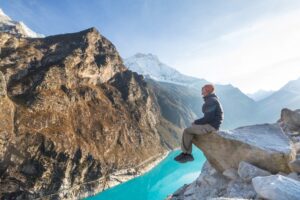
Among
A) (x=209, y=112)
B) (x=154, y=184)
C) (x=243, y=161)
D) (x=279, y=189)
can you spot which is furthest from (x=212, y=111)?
(x=154, y=184)

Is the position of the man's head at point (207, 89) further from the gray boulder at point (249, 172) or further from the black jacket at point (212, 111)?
the gray boulder at point (249, 172)

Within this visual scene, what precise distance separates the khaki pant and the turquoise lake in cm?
5748

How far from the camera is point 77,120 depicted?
106 m

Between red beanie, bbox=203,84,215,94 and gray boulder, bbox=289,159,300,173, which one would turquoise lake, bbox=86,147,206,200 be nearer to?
red beanie, bbox=203,84,215,94

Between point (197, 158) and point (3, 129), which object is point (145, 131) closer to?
point (197, 158)

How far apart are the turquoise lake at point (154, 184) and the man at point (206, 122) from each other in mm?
57481

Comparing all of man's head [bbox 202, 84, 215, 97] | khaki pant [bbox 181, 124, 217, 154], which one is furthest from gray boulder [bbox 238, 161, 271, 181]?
man's head [bbox 202, 84, 215, 97]

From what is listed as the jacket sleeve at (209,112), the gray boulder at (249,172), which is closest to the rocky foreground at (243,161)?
the gray boulder at (249,172)

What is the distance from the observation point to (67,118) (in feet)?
333

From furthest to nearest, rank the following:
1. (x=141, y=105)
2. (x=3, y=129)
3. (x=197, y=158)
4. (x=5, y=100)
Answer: (x=141, y=105) → (x=197, y=158) → (x=5, y=100) → (x=3, y=129)

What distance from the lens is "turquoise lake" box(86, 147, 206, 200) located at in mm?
72875

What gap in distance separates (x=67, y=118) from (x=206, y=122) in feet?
307

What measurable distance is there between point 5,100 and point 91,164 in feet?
98.4

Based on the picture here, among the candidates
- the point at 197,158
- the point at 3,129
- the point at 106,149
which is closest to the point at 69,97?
the point at 106,149
